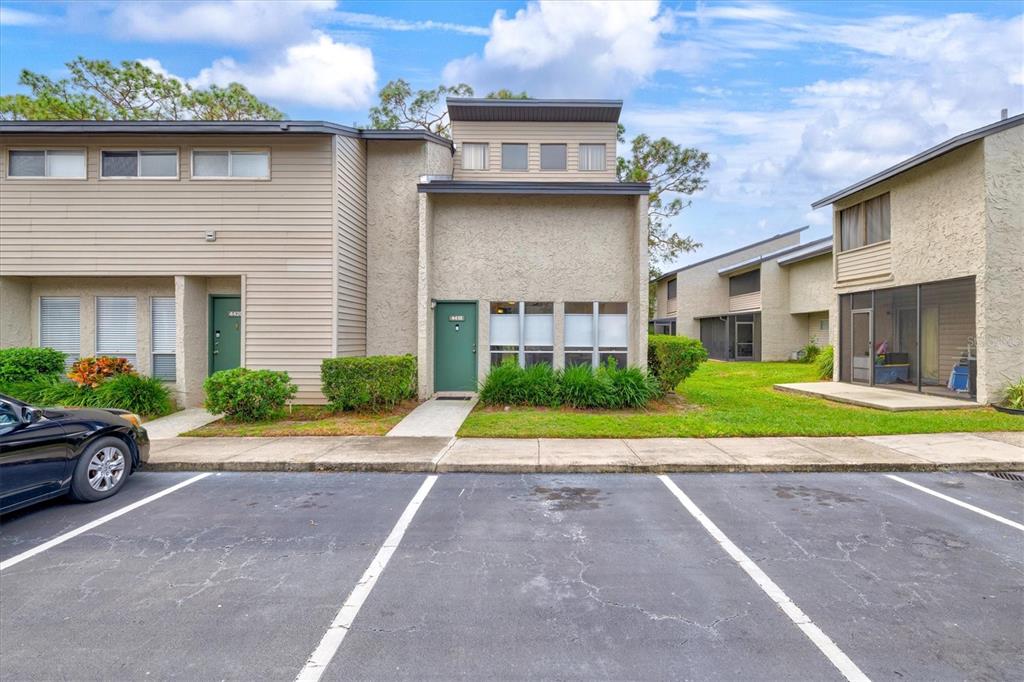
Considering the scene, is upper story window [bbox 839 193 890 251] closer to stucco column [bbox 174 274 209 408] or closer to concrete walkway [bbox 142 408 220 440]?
concrete walkway [bbox 142 408 220 440]

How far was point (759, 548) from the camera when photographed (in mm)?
4176

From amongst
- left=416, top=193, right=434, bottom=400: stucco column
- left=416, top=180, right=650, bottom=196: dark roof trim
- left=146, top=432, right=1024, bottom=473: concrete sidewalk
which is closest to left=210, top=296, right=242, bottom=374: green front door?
left=146, top=432, right=1024, bottom=473: concrete sidewalk

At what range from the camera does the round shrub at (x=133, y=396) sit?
962 centimetres

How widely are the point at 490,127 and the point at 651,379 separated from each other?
417 inches

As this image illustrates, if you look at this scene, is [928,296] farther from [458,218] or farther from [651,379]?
[458,218]

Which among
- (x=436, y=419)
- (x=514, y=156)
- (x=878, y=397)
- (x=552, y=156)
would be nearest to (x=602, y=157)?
(x=552, y=156)

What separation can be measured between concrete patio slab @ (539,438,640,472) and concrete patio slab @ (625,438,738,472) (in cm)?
16

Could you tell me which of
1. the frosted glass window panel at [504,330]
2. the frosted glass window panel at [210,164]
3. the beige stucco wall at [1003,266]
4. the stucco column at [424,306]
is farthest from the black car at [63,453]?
the beige stucco wall at [1003,266]

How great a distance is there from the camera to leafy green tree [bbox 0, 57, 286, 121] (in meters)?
21.6

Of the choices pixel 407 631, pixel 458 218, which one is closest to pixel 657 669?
pixel 407 631

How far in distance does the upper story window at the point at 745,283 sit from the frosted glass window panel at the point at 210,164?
25.2 m

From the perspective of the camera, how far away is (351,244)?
11.6 m

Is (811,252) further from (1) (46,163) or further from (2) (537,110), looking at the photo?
(1) (46,163)

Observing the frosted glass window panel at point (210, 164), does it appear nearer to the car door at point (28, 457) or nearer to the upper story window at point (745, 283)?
the car door at point (28, 457)
